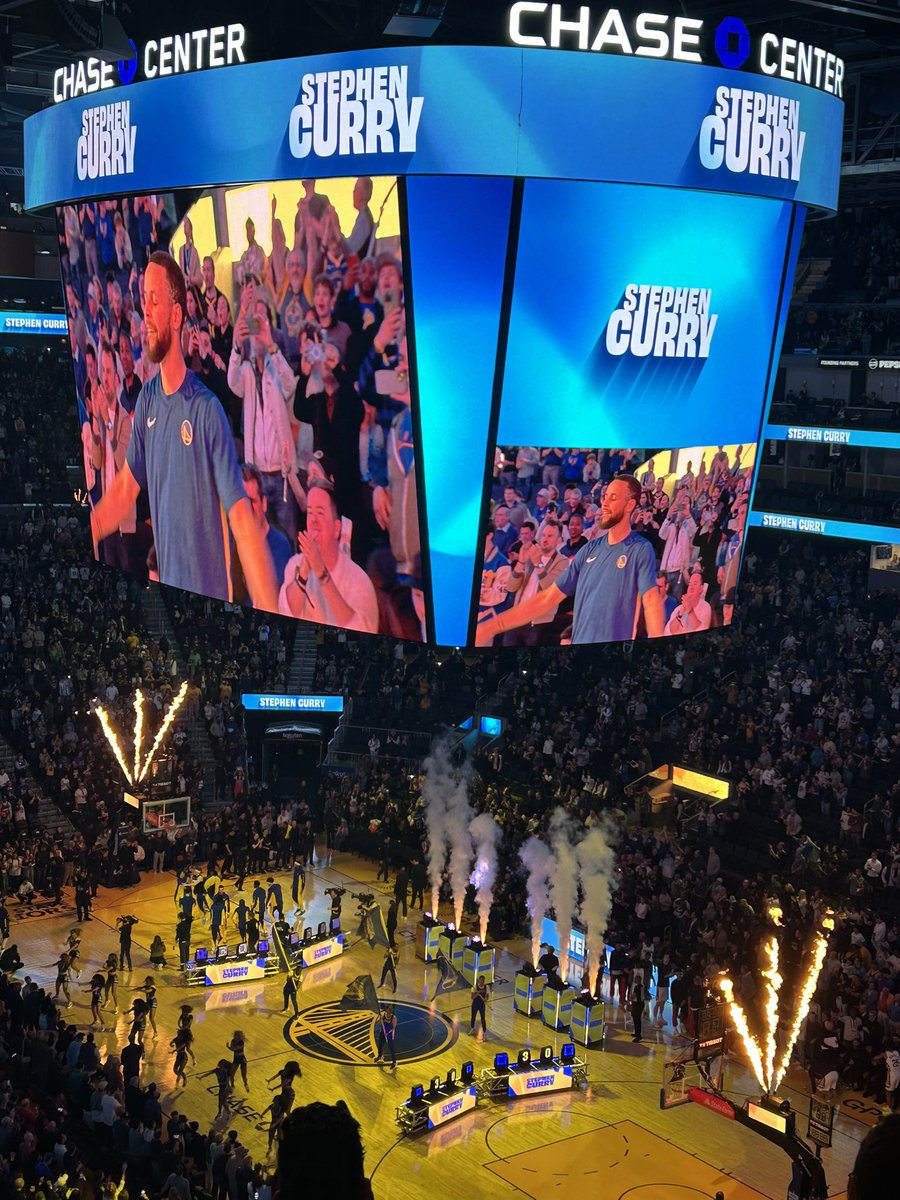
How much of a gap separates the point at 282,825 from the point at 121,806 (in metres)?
3.52

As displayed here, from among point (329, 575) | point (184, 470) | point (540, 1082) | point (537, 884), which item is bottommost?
point (540, 1082)

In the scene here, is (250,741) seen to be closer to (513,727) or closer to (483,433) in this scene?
(513,727)

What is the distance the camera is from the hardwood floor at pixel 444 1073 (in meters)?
20.4

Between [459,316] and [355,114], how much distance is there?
3.01 m

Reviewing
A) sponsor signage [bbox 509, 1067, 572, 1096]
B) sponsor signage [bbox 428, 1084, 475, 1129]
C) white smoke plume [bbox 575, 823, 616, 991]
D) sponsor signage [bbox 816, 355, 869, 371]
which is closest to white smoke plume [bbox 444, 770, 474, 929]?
white smoke plume [bbox 575, 823, 616, 991]

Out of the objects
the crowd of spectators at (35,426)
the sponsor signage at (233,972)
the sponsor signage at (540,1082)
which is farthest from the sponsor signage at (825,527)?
the crowd of spectators at (35,426)

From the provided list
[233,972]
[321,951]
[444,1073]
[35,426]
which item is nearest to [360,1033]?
[444,1073]

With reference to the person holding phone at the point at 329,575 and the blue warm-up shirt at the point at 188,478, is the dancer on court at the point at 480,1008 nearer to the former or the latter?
the person holding phone at the point at 329,575

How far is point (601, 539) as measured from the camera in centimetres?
2311

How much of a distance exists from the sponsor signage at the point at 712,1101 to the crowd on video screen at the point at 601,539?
6726mm

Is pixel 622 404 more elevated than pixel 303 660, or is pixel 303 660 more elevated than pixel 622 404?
pixel 622 404

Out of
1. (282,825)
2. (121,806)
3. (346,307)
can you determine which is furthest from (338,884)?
(346,307)

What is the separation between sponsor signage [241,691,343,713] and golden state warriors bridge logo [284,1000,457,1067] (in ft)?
37.0

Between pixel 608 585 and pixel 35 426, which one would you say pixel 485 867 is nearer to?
pixel 608 585
